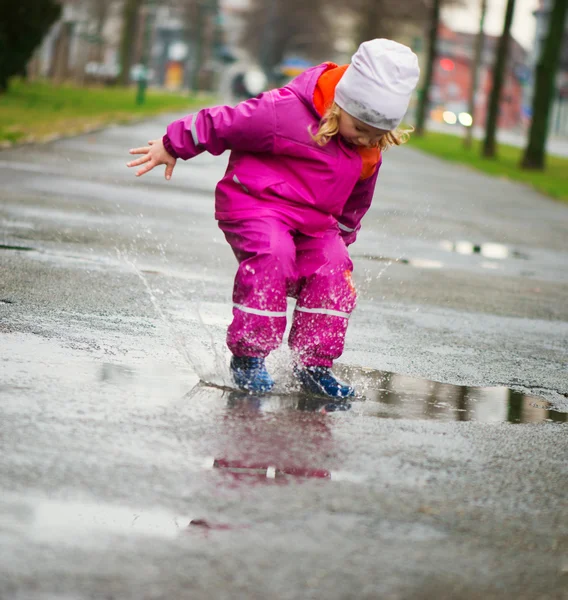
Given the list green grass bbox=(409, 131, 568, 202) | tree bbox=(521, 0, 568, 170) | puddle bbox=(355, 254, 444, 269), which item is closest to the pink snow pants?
puddle bbox=(355, 254, 444, 269)

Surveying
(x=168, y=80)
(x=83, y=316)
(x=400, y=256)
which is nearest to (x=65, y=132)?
(x=400, y=256)

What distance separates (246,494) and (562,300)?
5.61 metres

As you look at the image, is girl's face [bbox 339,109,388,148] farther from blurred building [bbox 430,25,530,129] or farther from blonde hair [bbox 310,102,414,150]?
blurred building [bbox 430,25,530,129]

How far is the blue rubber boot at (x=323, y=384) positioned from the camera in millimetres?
4723

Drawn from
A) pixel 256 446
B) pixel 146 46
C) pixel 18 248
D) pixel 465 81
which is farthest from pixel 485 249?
pixel 465 81

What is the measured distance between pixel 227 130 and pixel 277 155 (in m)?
0.21

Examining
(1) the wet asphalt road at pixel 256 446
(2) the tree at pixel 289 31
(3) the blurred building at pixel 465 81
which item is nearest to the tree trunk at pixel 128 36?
(2) the tree at pixel 289 31

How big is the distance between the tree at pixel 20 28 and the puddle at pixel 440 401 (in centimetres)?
2264

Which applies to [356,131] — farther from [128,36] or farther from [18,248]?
[128,36]

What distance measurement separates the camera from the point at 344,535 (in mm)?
3039

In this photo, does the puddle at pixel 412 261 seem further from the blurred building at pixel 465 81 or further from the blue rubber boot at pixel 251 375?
the blurred building at pixel 465 81

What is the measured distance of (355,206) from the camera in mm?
5102

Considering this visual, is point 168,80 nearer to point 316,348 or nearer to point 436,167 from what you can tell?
point 436,167

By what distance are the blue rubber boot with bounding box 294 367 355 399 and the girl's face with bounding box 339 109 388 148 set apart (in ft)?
2.69
